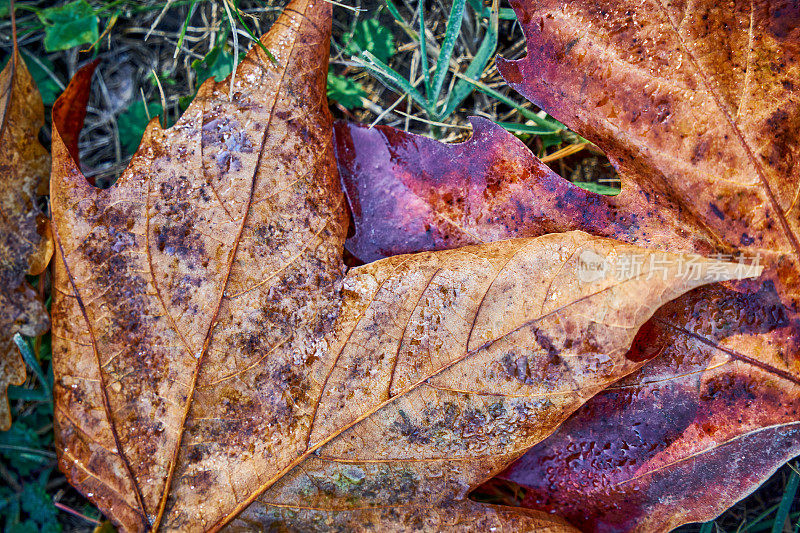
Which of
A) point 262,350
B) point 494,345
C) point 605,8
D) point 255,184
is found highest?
point 605,8

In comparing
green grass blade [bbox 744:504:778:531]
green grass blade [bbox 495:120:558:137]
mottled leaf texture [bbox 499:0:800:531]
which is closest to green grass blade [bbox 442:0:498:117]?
green grass blade [bbox 495:120:558:137]

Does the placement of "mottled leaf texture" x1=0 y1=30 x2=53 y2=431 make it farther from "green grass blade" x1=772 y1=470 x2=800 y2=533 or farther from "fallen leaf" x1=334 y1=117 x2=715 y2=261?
"green grass blade" x1=772 y1=470 x2=800 y2=533

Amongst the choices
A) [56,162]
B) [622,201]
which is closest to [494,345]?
[622,201]

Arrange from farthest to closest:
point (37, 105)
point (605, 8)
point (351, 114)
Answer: point (351, 114), point (37, 105), point (605, 8)

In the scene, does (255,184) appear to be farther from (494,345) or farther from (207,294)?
(494,345)

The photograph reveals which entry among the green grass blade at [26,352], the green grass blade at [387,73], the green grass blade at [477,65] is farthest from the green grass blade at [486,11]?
the green grass blade at [26,352]

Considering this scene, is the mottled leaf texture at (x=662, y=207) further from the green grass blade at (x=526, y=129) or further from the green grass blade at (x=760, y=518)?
the green grass blade at (x=760, y=518)

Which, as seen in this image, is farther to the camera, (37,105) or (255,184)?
(37,105)
